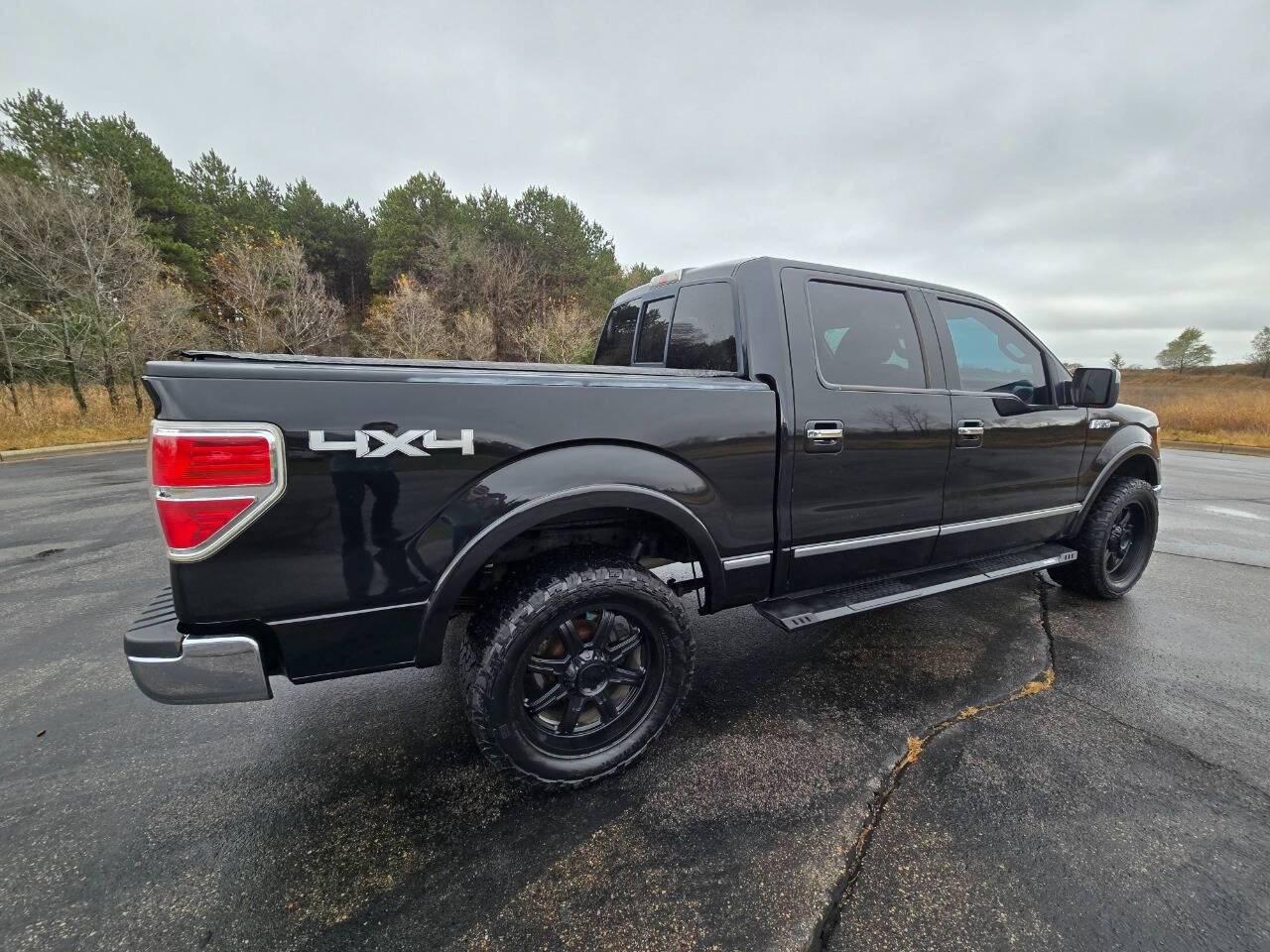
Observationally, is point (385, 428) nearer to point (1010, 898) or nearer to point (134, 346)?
point (1010, 898)

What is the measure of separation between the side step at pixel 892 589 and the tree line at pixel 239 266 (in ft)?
41.9

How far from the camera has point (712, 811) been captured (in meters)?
1.86

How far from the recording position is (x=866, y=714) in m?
2.41

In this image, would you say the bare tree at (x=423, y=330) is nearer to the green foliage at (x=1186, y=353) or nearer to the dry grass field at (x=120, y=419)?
the dry grass field at (x=120, y=419)

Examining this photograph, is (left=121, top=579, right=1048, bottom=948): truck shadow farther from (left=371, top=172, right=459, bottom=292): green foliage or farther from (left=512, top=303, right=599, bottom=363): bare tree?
(left=371, top=172, right=459, bottom=292): green foliage

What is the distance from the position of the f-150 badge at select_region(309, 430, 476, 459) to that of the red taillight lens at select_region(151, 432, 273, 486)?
14 cm

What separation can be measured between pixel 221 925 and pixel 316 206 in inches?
1659

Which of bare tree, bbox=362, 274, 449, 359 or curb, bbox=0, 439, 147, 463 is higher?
bare tree, bbox=362, 274, 449, 359

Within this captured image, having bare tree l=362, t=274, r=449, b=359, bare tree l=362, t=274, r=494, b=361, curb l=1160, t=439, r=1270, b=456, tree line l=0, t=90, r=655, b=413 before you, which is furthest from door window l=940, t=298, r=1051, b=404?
bare tree l=362, t=274, r=449, b=359

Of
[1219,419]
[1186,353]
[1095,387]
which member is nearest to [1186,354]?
[1186,353]

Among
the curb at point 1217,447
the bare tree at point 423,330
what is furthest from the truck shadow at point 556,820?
the bare tree at point 423,330

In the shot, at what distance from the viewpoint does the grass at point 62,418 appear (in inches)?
486

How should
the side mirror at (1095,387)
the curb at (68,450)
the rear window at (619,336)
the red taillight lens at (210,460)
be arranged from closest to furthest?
the red taillight lens at (210,460) → the side mirror at (1095,387) → the rear window at (619,336) → the curb at (68,450)

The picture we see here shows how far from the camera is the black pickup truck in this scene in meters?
1.49
